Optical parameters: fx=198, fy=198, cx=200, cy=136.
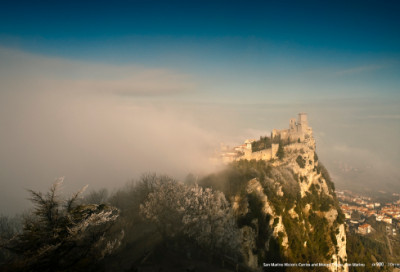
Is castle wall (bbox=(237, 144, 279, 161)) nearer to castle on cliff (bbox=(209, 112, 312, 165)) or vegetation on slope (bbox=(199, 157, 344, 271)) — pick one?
castle on cliff (bbox=(209, 112, 312, 165))

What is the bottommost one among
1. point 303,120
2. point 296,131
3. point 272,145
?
point 272,145

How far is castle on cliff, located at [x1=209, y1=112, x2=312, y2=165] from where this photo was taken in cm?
4366

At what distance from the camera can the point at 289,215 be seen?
3459 cm

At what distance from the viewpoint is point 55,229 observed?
9.09m

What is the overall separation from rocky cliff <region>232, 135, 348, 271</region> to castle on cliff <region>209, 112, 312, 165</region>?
2264mm

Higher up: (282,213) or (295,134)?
(295,134)

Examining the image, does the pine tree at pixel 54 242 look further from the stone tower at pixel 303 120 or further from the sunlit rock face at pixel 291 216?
the stone tower at pixel 303 120

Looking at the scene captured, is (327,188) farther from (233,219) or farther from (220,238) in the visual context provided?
(220,238)

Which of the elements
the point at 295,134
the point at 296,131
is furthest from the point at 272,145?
the point at 296,131

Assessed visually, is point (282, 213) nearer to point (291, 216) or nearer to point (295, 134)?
point (291, 216)

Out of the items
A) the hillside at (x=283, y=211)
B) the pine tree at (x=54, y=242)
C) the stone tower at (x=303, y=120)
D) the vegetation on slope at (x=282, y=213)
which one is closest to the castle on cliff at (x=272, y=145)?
the stone tower at (x=303, y=120)

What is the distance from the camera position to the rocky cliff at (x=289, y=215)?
94.0ft

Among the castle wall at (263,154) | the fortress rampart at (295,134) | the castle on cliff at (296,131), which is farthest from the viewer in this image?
the castle on cliff at (296,131)

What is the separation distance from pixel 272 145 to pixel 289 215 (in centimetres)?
1644
